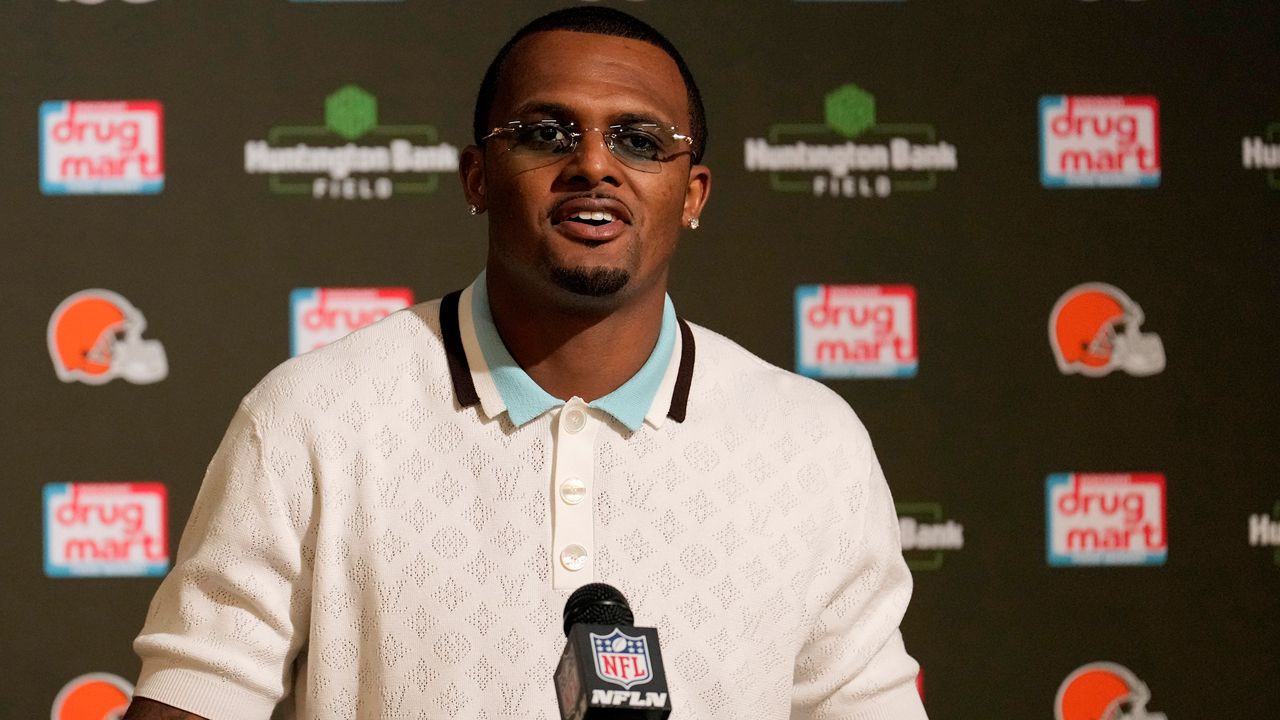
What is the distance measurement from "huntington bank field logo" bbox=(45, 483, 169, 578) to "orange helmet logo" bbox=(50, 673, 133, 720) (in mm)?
182

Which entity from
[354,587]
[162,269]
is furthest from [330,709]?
[162,269]

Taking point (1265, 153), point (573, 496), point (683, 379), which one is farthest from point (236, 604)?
point (1265, 153)

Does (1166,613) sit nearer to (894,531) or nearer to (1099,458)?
(1099,458)

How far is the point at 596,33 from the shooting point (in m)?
1.54

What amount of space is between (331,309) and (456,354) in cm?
102

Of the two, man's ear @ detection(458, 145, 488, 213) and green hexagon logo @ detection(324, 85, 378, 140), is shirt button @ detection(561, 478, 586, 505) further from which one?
green hexagon logo @ detection(324, 85, 378, 140)

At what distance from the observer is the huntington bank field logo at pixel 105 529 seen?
95.7 inches

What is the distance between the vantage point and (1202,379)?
2562 mm

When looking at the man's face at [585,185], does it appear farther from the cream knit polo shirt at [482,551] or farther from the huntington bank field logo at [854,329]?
the huntington bank field logo at [854,329]

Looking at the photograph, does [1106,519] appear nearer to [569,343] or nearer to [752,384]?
[752,384]

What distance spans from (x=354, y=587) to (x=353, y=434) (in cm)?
15

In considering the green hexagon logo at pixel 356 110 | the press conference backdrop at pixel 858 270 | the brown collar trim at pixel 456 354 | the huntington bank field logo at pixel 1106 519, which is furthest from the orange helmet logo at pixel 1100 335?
the brown collar trim at pixel 456 354

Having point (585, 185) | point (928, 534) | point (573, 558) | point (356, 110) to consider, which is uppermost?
point (356, 110)

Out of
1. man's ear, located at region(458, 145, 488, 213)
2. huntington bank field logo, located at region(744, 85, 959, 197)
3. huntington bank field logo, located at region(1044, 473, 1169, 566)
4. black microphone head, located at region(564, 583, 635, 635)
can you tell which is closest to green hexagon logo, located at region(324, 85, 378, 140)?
huntington bank field logo, located at region(744, 85, 959, 197)
